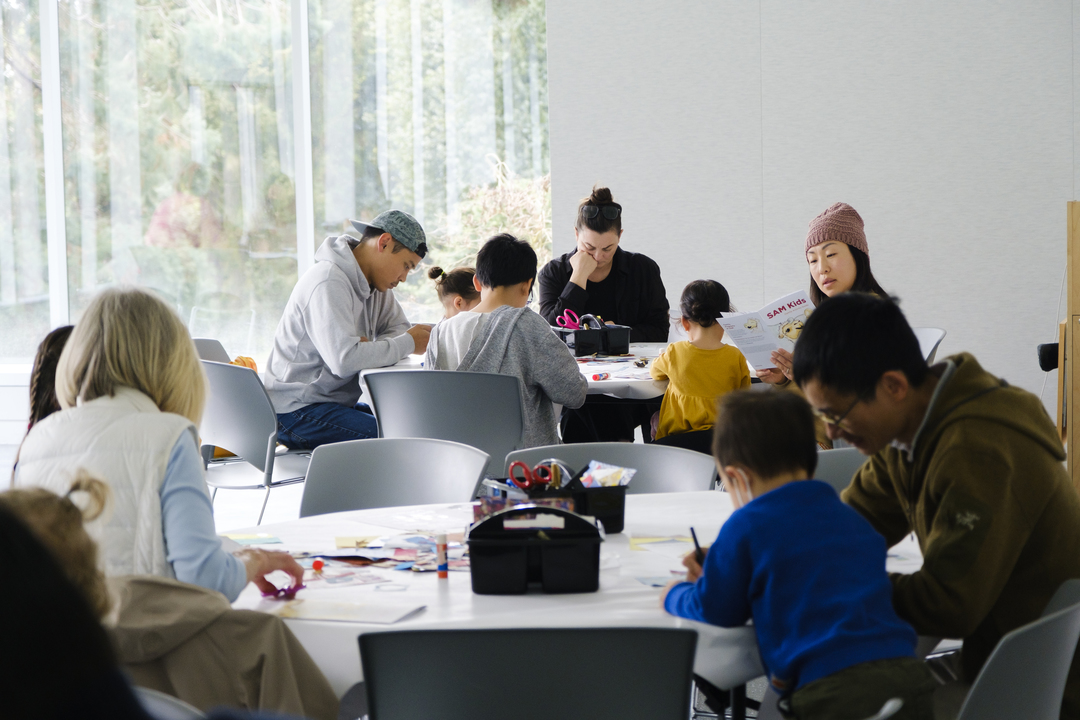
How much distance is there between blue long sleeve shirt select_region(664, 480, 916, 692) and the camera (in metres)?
1.31

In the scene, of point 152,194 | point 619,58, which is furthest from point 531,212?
point 152,194

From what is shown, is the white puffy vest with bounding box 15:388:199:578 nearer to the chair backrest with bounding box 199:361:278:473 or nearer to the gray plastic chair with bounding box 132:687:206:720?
the gray plastic chair with bounding box 132:687:206:720

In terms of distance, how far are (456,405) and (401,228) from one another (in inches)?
38.7

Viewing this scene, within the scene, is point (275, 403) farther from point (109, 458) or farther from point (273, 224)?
point (273, 224)

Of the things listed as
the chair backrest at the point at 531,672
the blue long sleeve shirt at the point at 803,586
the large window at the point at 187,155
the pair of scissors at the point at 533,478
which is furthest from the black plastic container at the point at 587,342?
the large window at the point at 187,155

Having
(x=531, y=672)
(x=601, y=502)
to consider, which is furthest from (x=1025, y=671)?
(x=601, y=502)

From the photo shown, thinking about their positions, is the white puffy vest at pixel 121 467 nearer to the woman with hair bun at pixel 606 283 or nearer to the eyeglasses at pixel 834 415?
the eyeglasses at pixel 834 415

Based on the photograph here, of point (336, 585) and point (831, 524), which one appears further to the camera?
point (336, 585)

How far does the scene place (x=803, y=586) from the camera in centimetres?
132

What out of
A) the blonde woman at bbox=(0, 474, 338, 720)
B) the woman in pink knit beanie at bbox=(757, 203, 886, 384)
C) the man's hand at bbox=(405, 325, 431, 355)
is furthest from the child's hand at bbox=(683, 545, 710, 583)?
the man's hand at bbox=(405, 325, 431, 355)

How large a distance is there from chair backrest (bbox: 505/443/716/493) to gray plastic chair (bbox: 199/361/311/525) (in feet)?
4.52

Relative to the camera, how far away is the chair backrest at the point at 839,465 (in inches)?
90.0

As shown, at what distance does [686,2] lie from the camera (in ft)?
19.7

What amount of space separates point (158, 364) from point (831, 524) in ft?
3.70
